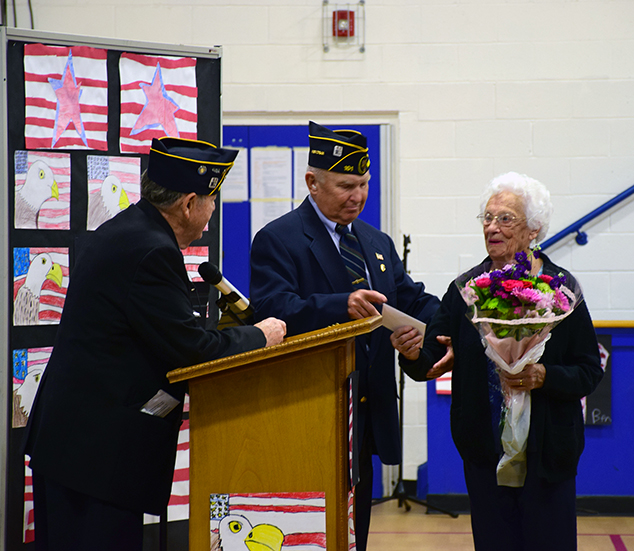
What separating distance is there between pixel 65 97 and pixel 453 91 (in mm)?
2261

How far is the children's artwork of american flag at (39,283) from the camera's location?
96.4 inches

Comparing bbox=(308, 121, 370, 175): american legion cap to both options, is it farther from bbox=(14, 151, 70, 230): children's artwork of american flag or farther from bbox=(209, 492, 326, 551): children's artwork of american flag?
bbox=(209, 492, 326, 551): children's artwork of american flag

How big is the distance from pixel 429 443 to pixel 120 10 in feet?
9.79

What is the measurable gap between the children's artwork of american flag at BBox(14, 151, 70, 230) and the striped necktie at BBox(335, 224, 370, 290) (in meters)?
1.05

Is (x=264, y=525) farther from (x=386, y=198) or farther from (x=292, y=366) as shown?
(x=386, y=198)

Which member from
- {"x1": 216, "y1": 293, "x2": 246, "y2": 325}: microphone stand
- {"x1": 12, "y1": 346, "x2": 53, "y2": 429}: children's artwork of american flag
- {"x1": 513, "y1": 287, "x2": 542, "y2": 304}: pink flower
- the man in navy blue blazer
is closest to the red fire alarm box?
the man in navy blue blazer

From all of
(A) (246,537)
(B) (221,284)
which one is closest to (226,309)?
(B) (221,284)

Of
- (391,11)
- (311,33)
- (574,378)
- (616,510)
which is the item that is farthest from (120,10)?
(616,510)

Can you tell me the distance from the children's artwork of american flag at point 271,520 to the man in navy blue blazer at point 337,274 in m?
0.56

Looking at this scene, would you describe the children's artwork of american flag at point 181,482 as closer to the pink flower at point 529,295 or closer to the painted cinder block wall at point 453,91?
the pink flower at point 529,295

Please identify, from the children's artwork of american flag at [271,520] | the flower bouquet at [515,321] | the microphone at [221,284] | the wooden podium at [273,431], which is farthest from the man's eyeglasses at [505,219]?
the children's artwork of american flag at [271,520]

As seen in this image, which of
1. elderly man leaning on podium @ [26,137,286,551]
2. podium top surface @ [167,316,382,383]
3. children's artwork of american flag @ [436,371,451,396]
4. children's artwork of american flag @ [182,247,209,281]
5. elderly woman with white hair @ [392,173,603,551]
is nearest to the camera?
podium top surface @ [167,316,382,383]

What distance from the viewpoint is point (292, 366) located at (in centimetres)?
150

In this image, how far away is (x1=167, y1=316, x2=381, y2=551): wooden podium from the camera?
4.88ft
